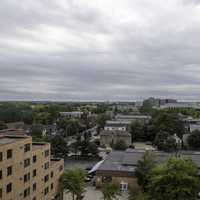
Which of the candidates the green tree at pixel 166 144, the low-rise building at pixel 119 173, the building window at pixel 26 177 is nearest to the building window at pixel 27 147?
the building window at pixel 26 177

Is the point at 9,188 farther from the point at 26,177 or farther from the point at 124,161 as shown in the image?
the point at 124,161

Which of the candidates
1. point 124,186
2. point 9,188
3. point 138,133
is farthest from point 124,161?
point 138,133

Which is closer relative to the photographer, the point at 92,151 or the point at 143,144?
the point at 92,151

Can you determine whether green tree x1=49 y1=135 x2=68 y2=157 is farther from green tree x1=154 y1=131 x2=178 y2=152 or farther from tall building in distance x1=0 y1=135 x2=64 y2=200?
green tree x1=154 y1=131 x2=178 y2=152

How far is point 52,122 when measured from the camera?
76062 millimetres

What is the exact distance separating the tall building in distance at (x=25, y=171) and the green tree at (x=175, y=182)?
28.9ft

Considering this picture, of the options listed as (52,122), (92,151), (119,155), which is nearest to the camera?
(119,155)

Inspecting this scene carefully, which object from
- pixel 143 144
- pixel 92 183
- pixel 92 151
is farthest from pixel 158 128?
pixel 92 183

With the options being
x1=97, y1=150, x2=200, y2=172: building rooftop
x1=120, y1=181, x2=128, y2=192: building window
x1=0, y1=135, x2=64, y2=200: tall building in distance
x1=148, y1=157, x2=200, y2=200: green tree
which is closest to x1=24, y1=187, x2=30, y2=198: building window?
x1=0, y1=135, x2=64, y2=200: tall building in distance

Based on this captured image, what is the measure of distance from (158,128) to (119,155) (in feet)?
80.5

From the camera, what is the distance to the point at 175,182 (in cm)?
1822

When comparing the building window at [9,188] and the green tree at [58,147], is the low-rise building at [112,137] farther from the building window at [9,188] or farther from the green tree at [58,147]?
the building window at [9,188]

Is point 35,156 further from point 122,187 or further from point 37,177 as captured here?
point 122,187

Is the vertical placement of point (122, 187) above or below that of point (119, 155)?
below
